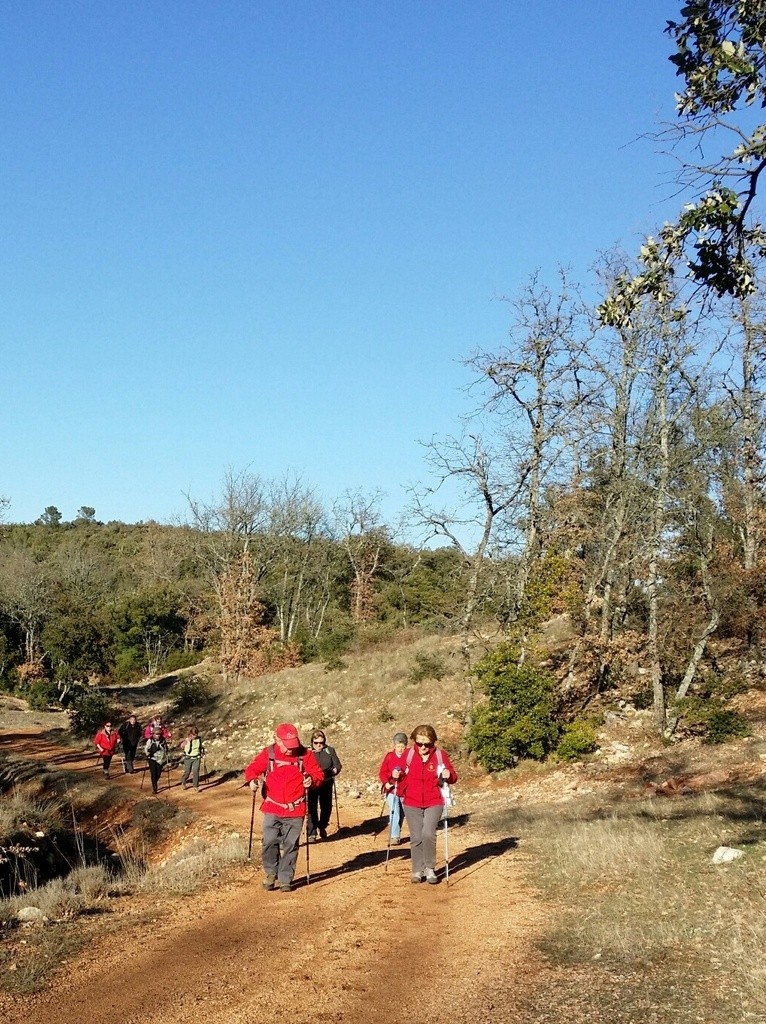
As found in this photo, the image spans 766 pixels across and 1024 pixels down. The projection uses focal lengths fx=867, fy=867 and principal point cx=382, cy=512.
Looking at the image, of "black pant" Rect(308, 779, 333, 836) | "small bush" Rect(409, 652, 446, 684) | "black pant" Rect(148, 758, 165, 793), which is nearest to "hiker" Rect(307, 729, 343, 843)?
"black pant" Rect(308, 779, 333, 836)

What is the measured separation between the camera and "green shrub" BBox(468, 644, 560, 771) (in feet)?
70.4

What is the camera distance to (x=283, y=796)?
941 cm

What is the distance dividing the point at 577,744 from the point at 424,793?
12.2 metres

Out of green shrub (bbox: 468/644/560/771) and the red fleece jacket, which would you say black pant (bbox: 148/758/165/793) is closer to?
green shrub (bbox: 468/644/560/771)

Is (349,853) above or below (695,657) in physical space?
below

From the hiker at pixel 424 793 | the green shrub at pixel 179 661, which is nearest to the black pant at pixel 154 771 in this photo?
the hiker at pixel 424 793

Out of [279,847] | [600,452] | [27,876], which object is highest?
[600,452]

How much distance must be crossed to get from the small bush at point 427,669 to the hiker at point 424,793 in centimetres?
2152

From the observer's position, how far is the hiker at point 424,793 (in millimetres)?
9906

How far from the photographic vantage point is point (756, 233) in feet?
23.8

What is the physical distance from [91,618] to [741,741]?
38.5 meters

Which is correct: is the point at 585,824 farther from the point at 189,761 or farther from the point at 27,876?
the point at 189,761

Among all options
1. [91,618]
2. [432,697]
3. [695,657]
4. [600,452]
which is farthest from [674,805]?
[91,618]

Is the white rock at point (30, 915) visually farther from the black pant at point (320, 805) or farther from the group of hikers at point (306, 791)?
the black pant at point (320, 805)
